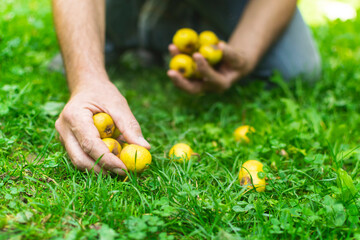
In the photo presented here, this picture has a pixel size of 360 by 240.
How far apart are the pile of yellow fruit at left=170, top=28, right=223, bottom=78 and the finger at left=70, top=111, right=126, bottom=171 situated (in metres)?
1.39

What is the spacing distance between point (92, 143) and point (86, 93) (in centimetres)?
45

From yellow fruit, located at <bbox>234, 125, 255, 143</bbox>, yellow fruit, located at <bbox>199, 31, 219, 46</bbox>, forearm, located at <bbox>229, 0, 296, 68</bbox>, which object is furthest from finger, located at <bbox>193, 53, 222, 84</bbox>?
yellow fruit, located at <bbox>234, 125, 255, 143</bbox>

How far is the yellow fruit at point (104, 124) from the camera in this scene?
203cm

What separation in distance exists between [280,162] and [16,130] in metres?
1.93

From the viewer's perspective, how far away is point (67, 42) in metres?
2.70

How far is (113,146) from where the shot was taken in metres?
2.07

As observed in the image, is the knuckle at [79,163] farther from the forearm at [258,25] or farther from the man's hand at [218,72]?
the forearm at [258,25]

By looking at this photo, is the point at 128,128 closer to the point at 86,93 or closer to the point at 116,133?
the point at 116,133

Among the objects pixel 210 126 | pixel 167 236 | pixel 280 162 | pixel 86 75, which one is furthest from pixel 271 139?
pixel 86 75

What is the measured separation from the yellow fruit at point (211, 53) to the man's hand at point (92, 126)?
1170 millimetres

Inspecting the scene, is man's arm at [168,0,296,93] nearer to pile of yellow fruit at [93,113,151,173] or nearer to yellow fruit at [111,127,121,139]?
yellow fruit at [111,127,121,139]

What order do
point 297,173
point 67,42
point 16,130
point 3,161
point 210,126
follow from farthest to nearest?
point 210,126 → point 67,42 → point 16,130 → point 297,173 → point 3,161

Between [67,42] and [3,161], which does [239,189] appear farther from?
[67,42]

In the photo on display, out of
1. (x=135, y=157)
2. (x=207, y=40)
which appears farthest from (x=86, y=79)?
(x=207, y=40)
